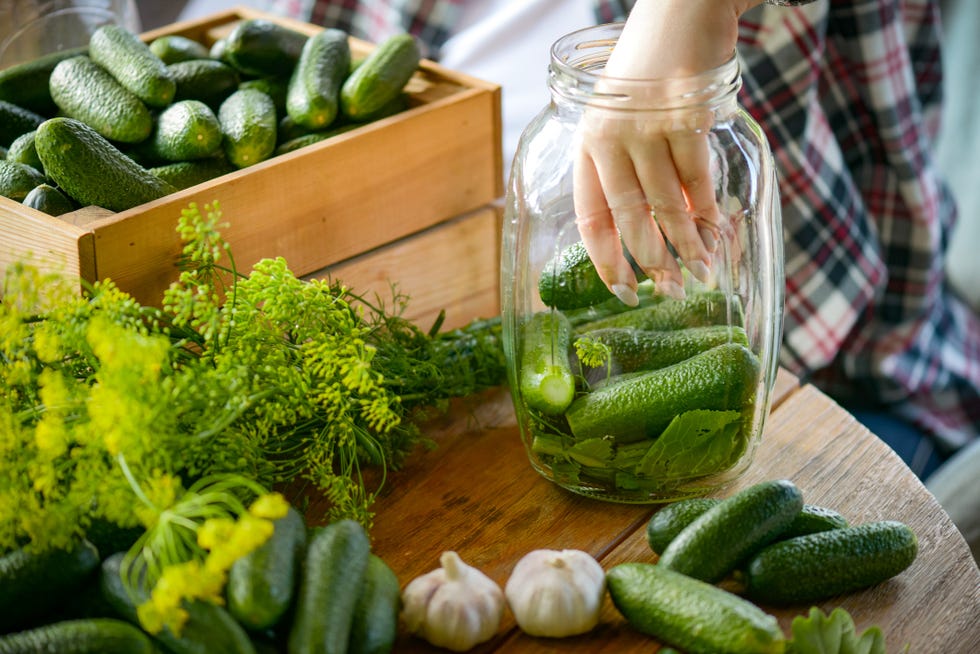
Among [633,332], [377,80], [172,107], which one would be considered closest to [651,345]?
[633,332]

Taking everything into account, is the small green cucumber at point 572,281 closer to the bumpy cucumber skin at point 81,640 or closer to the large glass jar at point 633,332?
the large glass jar at point 633,332

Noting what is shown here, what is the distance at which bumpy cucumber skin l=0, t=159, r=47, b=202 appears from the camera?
3.66 ft

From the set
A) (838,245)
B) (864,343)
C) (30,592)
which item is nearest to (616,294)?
(30,592)

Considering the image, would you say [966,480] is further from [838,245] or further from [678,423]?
[678,423]

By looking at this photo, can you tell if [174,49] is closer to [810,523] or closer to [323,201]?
[323,201]

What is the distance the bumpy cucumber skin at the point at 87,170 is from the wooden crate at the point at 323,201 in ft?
0.06

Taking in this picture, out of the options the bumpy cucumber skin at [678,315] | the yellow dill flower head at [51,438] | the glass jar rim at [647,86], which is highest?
the glass jar rim at [647,86]

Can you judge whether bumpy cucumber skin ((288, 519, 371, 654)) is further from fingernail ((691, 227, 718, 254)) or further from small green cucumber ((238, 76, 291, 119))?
small green cucumber ((238, 76, 291, 119))

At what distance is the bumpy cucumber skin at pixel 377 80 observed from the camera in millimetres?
1291

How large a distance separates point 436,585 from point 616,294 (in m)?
Result: 0.31

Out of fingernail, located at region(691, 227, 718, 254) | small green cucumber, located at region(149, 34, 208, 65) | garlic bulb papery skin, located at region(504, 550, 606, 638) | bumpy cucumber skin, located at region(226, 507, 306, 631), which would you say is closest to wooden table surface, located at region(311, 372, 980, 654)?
garlic bulb papery skin, located at region(504, 550, 606, 638)

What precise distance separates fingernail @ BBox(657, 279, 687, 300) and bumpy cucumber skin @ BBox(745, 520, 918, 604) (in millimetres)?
242

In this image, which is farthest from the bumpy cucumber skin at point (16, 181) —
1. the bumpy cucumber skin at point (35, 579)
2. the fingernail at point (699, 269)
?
the fingernail at point (699, 269)

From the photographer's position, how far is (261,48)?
1.35m
